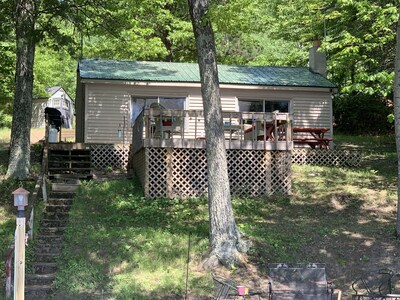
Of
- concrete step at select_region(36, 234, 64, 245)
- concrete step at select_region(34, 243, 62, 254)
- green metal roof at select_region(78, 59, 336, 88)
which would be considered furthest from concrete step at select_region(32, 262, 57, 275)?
green metal roof at select_region(78, 59, 336, 88)

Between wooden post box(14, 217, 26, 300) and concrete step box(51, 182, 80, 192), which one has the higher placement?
concrete step box(51, 182, 80, 192)

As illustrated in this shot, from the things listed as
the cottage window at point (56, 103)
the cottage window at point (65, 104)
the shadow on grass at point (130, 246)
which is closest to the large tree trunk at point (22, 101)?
the shadow on grass at point (130, 246)

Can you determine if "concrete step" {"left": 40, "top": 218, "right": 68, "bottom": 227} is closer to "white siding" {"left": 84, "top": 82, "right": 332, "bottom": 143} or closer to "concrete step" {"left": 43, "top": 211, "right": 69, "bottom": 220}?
"concrete step" {"left": 43, "top": 211, "right": 69, "bottom": 220}

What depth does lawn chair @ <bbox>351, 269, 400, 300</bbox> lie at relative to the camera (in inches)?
284

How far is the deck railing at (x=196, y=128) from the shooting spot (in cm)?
1252

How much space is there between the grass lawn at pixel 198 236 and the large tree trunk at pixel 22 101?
1924 mm

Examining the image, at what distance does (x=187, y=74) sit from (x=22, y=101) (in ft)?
21.0

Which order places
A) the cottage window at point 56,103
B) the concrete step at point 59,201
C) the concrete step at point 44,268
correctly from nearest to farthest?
the concrete step at point 44,268, the concrete step at point 59,201, the cottage window at point 56,103

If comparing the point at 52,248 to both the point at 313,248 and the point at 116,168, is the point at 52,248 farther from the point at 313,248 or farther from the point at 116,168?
the point at 116,168

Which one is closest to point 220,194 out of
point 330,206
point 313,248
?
point 313,248

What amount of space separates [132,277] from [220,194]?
212cm

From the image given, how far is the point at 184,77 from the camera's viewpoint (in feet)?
57.0

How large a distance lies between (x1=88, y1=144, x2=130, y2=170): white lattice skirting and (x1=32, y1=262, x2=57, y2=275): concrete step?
297 inches

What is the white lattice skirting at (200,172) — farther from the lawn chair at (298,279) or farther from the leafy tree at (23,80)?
the lawn chair at (298,279)
